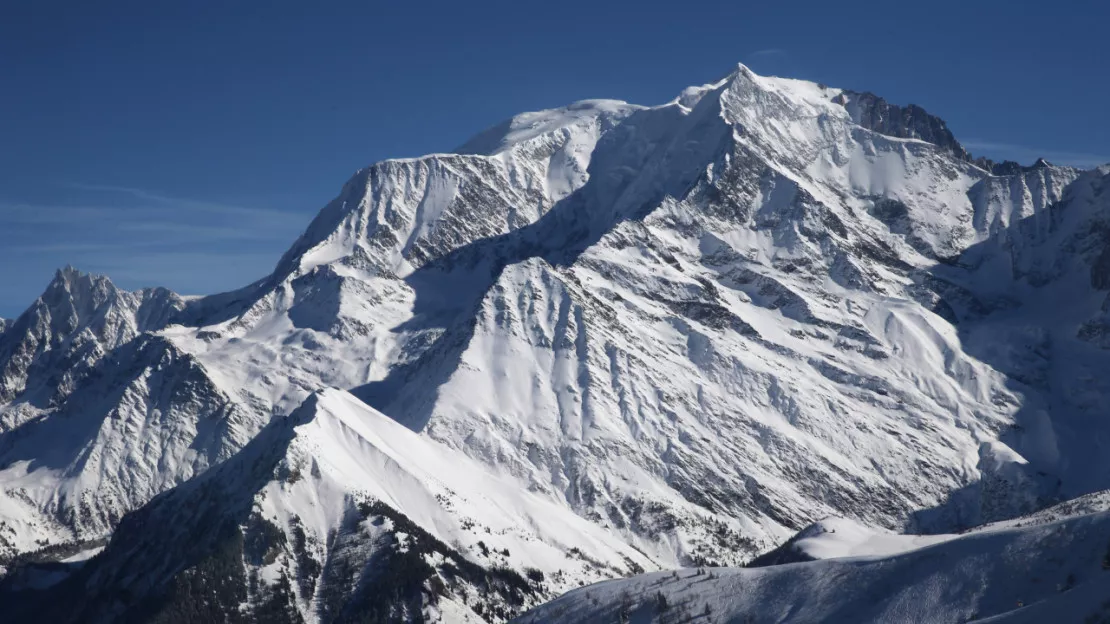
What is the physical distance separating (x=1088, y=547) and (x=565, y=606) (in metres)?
57.4

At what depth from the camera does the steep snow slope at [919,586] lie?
11044 centimetres

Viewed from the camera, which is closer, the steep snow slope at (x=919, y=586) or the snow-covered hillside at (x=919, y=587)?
the snow-covered hillside at (x=919, y=587)

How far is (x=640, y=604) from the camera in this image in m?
140

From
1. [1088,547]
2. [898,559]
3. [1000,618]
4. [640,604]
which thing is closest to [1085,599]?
[1000,618]

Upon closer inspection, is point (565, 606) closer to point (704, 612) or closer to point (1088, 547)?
point (704, 612)

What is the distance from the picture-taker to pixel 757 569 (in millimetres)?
138125

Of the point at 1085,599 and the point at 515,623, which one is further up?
the point at 1085,599

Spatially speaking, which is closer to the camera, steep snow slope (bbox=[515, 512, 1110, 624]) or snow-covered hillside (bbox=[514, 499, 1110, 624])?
snow-covered hillside (bbox=[514, 499, 1110, 624])

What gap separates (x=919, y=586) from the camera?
11894cm

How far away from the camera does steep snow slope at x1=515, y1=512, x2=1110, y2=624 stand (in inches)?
4348

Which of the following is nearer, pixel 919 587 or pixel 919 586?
pixel 919 587

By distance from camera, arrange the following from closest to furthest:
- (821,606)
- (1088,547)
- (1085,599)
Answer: (1085,599), (1088,547), (821,606)

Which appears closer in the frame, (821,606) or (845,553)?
(821,606)

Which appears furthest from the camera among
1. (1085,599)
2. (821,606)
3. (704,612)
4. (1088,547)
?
(704,612)
